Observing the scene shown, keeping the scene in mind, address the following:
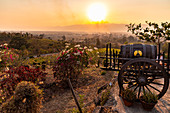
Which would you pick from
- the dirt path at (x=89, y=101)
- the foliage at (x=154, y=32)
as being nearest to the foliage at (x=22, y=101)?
the dirt path at (x=89, y=101)

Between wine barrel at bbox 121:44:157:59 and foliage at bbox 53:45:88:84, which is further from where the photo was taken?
foliage at bbox 53:45:88:84

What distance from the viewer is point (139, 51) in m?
4.17

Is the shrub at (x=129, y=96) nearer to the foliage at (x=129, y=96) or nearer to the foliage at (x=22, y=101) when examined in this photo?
the foliage at (x=129, y=96)

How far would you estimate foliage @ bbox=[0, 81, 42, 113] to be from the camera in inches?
119

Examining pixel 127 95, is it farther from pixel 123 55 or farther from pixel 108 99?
pixel 123 55

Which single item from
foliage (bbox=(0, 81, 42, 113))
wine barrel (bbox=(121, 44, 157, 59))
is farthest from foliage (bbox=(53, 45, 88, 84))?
foliage (bbox=(0, 81, 42, 113))

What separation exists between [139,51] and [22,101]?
3.78 metres

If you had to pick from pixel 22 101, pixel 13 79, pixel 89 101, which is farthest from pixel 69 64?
pixel 22 101

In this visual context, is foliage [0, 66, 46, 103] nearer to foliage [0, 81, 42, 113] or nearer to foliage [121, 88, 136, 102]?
foliage [0, 81, 42, 113]

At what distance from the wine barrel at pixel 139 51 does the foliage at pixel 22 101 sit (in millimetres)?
3104

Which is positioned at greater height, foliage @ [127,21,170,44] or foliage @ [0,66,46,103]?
foliage @ [127,21,170,44]

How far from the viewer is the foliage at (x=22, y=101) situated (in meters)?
3.04

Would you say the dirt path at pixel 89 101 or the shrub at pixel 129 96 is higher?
the shrub at pixel 129 96

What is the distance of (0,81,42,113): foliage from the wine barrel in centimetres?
310
